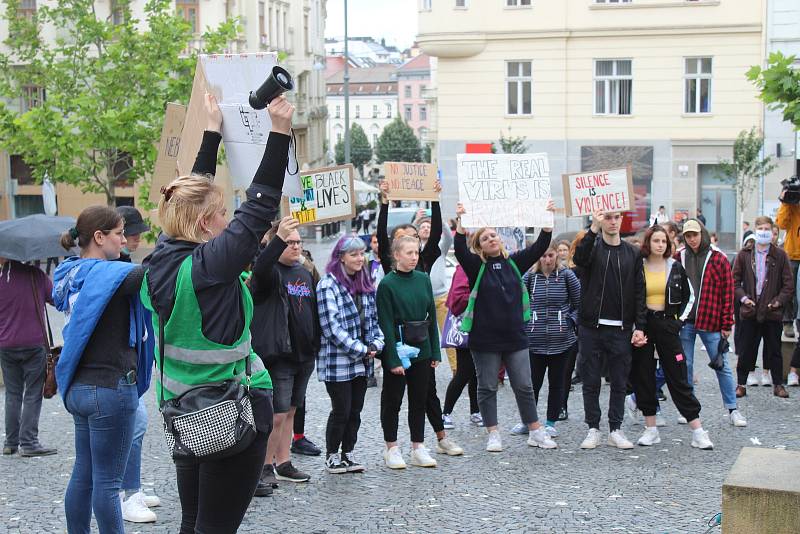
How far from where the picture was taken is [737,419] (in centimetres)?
996

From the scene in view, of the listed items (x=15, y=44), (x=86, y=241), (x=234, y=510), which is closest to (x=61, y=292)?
(x=86, y=241)

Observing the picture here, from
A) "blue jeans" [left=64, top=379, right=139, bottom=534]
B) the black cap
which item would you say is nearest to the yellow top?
the black cap

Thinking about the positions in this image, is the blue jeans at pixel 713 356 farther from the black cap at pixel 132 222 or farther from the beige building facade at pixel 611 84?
the beige building facade at pixel 611 84

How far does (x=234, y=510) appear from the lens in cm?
410

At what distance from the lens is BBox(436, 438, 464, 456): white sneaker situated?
886 centimetres

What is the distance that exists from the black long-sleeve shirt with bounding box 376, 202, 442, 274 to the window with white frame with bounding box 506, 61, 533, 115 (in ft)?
94.8

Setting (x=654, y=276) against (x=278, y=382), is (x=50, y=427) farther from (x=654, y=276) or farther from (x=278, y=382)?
(x=654, y=276)

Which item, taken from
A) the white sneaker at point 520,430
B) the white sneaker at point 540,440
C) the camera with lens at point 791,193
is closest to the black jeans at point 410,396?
the white sneaker at point 540,440

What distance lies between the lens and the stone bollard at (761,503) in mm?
5324

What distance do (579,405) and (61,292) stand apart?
261 inches

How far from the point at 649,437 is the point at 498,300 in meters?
1.82

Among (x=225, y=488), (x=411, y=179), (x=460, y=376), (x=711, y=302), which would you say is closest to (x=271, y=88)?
(x=225, y=488)

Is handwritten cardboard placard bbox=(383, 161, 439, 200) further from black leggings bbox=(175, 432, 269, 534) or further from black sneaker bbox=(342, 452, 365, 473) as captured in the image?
black leggings bbox=(175, 432, 269, 534)

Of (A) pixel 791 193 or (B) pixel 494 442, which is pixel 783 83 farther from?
(B) pixel 494 442
